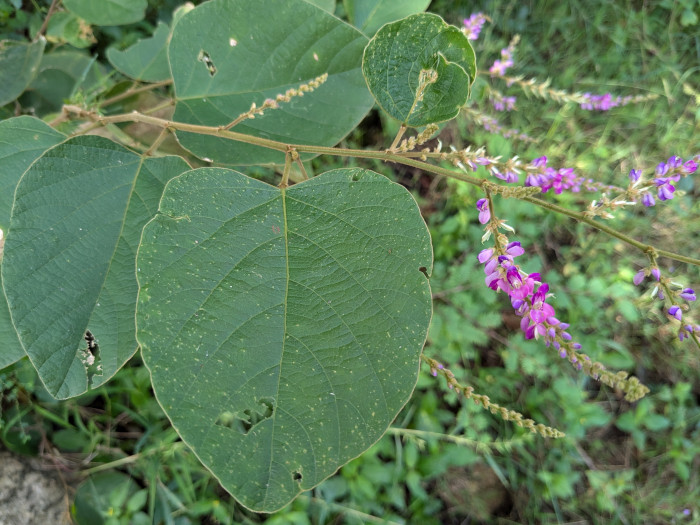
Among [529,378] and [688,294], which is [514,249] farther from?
[529,378]

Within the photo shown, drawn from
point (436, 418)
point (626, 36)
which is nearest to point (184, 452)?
point (436, 418)

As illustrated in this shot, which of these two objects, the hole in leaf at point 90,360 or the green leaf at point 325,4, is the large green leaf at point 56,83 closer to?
the green leaf at point 325,4

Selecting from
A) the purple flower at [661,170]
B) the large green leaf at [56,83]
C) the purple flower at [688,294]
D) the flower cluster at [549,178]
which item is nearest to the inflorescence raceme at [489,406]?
the purple flower at [688,294]

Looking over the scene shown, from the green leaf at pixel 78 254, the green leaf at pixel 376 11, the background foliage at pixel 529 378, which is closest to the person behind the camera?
the green leaf at pixel 78 254

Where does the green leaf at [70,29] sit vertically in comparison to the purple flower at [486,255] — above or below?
above

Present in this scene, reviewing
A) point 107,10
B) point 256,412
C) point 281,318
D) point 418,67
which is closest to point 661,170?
point 418,67

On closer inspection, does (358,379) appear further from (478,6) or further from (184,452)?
(478,6)

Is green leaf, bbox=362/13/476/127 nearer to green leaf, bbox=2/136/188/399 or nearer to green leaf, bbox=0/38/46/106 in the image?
green leaf, bbox=2/136/188/399
